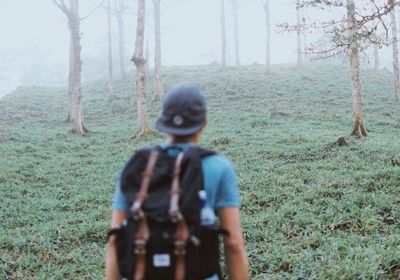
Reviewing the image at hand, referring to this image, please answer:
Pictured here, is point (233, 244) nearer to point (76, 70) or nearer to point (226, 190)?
point (226, 190)

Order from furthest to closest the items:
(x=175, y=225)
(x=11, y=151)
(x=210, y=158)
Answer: (x=11, y=151), (x=210, y=158), (x=175, y=225)

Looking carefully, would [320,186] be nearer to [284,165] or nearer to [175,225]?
[284,165]

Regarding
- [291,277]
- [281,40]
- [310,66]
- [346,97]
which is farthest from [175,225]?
[281,40]

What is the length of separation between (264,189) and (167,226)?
716cm

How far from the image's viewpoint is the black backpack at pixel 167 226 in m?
2.00

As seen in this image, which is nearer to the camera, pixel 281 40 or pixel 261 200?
pixel 261 200

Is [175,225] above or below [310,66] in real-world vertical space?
below

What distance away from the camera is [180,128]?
221 cm

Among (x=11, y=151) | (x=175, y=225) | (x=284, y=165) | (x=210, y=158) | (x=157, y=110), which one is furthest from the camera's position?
(x=157, y=110)

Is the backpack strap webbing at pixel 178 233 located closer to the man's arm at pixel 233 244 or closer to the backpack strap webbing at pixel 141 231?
the backpack strap webbing at pixel 141 231

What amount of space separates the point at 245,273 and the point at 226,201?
1.27ft

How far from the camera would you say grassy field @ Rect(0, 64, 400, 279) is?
553 cm

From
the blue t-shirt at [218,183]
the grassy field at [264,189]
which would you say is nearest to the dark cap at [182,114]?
the blue t-shirt at [218,183]

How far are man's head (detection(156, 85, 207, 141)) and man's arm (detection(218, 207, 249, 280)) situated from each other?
0.43 metres
